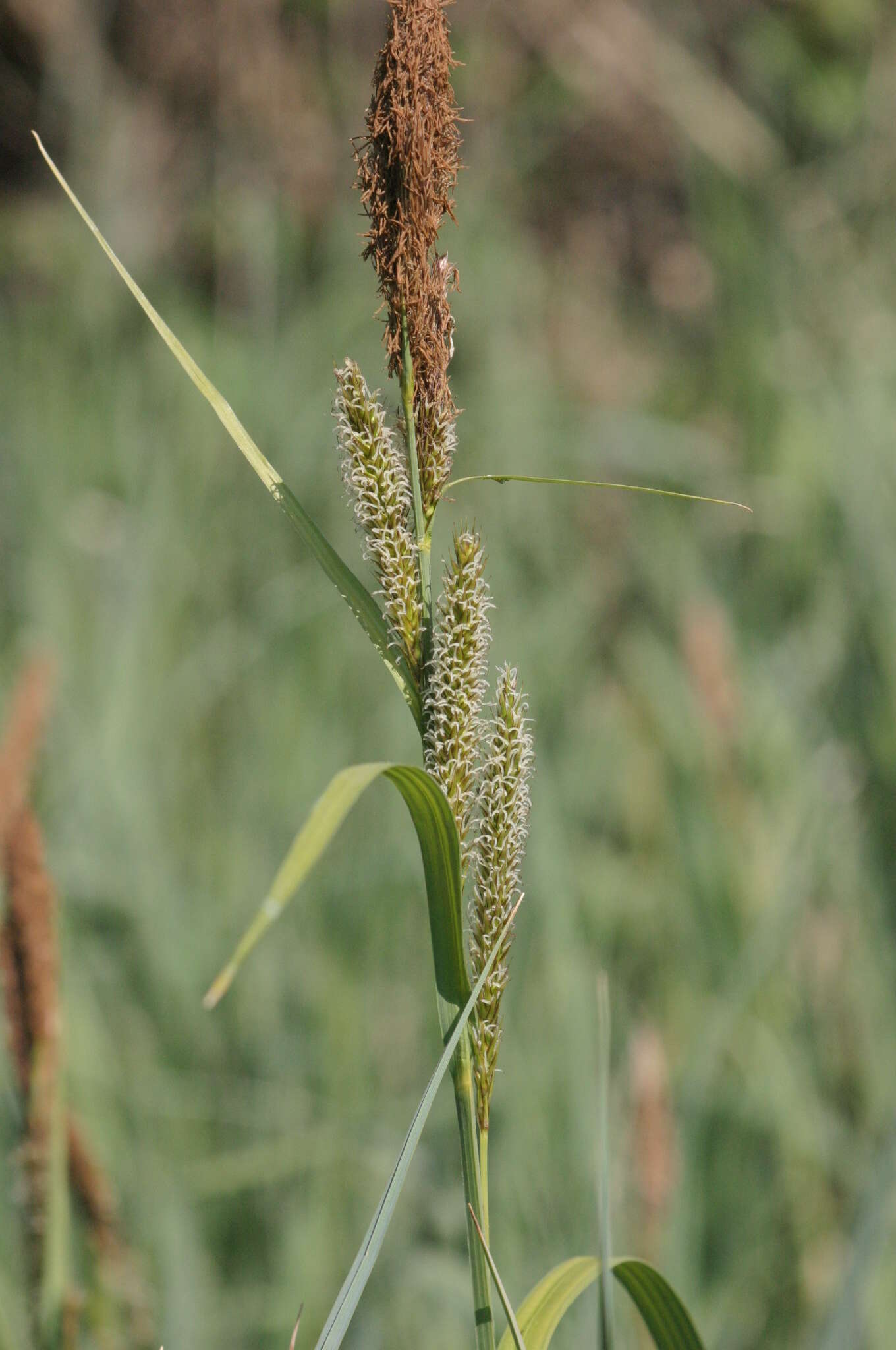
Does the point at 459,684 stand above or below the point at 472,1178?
above

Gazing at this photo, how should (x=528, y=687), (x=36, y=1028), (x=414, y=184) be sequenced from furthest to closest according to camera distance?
(x=528, y=687), (x=36, y=1028), (x=414, y=184)

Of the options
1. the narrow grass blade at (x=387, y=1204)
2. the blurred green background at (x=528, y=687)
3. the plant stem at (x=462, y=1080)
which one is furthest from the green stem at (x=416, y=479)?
the blurred green background at (x=528, y=687)

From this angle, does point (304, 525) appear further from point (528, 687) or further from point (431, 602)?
point (528, 687)

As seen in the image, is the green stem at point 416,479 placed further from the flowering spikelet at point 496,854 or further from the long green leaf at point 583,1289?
the long green leaf at point 583,1289

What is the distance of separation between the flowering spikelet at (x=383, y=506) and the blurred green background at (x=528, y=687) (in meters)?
0.23

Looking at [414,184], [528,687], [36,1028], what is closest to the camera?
[414,184]

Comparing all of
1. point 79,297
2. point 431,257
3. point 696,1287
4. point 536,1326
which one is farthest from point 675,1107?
point 79,297

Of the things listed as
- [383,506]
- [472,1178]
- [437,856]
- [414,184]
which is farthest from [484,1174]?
[414,184]

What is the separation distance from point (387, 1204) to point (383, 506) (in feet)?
0.81

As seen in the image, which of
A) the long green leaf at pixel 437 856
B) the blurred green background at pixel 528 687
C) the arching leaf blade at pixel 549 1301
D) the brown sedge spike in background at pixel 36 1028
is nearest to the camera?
the long green leaf at pixel 437 856

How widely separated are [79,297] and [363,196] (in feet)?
9.90

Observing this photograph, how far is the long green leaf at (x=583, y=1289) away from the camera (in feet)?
1.60

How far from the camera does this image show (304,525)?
458 mm

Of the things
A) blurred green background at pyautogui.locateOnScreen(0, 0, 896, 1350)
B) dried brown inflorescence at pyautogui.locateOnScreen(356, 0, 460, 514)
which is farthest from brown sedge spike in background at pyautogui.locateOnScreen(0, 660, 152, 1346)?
dried brown inflorescence at pyautogui.locateOnScreen(356, 0, 460, 514)
